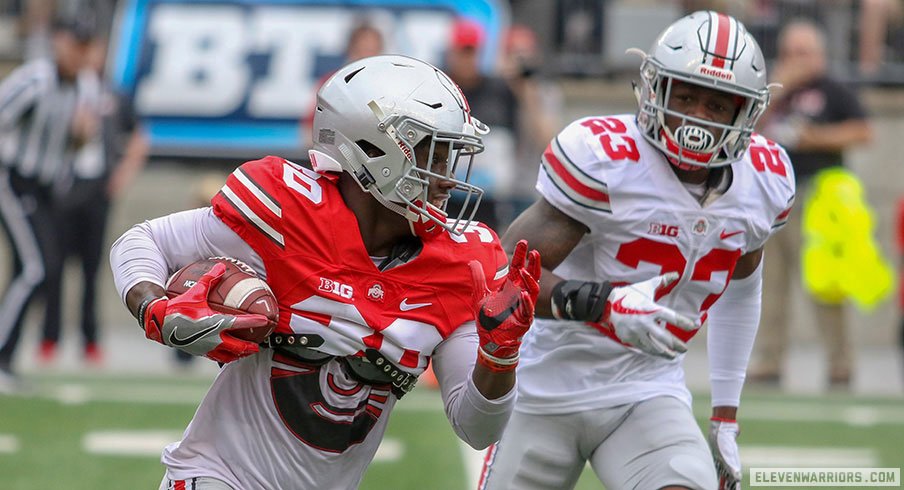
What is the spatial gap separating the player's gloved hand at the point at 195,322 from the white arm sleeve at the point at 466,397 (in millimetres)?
507

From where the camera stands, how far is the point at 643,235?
4344 millimetres

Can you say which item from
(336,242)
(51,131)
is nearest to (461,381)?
(336,242)

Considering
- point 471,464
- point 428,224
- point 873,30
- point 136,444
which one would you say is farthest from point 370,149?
point 873,30

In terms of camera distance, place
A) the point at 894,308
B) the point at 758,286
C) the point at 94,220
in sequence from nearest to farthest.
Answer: the point at 758,286 < the point at 94,220 < the point at 894,308

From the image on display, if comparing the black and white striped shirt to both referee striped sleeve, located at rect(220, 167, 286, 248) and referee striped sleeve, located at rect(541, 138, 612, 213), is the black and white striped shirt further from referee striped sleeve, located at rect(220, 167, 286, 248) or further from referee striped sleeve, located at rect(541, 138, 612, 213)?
referee striped sleeve, located at rect(220, 167, 286, 248)

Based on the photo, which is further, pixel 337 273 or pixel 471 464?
pixel 471 464

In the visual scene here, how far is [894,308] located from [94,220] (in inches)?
258

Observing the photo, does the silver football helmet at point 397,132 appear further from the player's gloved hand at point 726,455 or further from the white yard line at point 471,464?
the white yard line at point 471,464

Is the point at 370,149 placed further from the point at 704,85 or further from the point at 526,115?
the point at 526,115

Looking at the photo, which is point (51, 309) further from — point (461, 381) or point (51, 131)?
point (461, 381)

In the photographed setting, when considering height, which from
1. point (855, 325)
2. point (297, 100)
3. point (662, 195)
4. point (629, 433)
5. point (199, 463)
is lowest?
point (855, 325)

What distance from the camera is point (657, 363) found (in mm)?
4453

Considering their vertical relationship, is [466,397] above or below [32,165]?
above

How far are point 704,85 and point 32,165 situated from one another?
552cm
